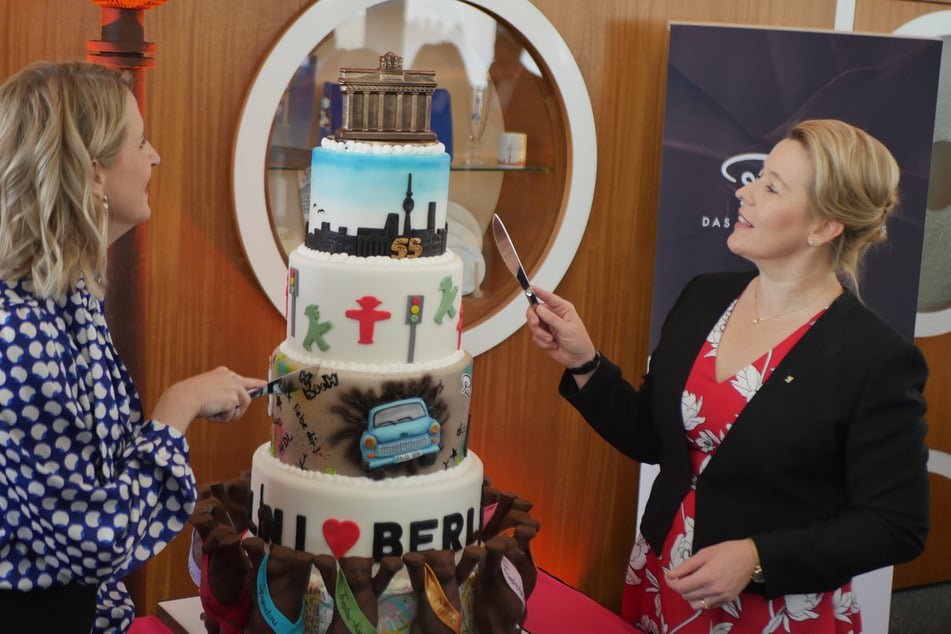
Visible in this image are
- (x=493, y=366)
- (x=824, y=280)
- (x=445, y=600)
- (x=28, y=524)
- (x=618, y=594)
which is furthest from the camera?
(x=618, y=594)

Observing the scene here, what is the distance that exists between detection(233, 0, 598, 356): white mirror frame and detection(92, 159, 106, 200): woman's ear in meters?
1.03

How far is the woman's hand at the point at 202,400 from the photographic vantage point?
171cm

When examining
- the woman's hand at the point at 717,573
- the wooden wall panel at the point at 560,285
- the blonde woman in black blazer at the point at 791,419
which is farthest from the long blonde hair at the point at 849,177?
the wooden wall panel at the point at 560,285

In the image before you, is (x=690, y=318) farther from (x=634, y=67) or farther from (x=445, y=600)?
(x=634, y=67)

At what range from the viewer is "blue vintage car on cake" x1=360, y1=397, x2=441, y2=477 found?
201cm

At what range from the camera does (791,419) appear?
6.63 feet

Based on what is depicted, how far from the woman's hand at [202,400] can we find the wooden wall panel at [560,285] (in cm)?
89

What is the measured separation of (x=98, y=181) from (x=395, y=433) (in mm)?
677

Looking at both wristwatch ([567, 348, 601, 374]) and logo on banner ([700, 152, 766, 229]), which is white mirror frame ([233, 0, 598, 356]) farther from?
wristwatch ([567, 348, 601, 374])

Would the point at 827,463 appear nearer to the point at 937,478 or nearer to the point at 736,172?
the point at 736,172

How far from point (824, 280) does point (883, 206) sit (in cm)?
17

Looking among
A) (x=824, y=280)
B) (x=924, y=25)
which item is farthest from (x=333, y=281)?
(x=924, y=25)

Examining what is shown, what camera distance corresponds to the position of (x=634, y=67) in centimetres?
320

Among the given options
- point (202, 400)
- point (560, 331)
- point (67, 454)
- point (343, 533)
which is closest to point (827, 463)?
point (560, 331)
